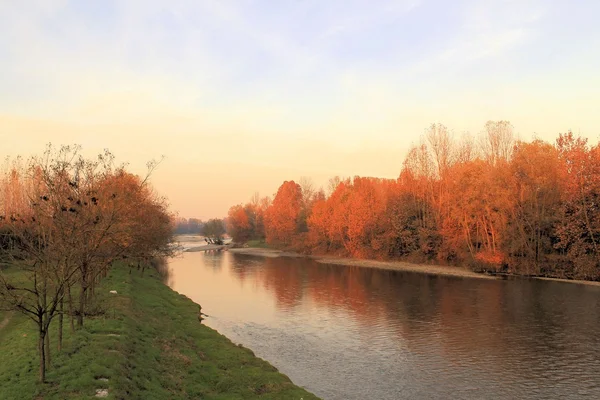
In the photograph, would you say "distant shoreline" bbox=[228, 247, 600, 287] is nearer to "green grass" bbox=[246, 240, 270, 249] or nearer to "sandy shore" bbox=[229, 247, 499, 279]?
"sandy shore" bbox=[229, 247, 499, 279]

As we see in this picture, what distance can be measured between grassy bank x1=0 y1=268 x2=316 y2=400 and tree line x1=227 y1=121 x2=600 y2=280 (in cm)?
5541

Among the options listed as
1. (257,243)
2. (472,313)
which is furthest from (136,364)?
(257,243)

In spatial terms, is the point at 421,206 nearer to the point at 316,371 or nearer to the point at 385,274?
the point at 385,274

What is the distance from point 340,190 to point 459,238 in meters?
44.1

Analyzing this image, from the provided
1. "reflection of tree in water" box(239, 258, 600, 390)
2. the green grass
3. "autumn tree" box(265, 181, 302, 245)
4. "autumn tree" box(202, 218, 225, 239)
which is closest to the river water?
"reflection of tree in water" box(239, 258, 600, 390)

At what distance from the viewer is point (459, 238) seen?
251 ft

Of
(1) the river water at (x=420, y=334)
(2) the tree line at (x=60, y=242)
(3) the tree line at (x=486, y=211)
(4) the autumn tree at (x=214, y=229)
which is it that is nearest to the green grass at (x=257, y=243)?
(4) the autumn tree at (x=214, y=229)

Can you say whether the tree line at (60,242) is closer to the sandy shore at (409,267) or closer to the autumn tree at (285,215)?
the sandy shore at (409,267)

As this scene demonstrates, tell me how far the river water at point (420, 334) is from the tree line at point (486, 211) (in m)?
9.40

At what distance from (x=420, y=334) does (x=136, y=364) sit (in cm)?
2204

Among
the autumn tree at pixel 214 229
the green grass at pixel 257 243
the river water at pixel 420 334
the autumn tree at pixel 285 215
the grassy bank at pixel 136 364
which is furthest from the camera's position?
the autumn tree at pixel 214 229

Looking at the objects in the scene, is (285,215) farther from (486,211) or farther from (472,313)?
(472,313)

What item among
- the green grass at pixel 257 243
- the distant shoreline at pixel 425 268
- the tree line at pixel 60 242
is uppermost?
the tree line at pixel 60 242

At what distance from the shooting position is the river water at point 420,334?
2262cm
